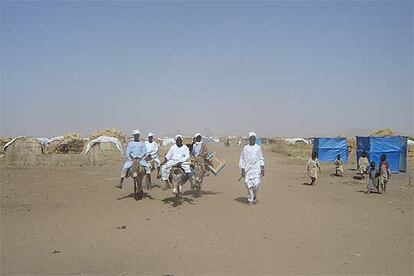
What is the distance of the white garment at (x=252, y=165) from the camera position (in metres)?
12.0

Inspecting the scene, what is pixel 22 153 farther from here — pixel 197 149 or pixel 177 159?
pixel 177 159

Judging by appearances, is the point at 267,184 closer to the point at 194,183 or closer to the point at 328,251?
the point at 194,183

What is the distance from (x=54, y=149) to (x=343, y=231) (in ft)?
104

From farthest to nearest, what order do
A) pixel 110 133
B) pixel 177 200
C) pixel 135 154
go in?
1. pixel 110 133
2. pixel 135 154
3. pixel 177 200

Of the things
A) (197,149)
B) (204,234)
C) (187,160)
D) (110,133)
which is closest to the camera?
(204,234)

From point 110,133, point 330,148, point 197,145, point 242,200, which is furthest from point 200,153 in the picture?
point 110,133

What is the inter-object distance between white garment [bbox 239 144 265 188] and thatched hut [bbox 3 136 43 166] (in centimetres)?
1904

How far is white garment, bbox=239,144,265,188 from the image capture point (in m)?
12.0

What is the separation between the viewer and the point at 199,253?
Answer: 6.96 metres

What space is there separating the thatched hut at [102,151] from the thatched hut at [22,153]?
10.5 feet

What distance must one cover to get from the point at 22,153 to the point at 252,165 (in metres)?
20.8

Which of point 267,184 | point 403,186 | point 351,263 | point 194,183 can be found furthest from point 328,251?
point 403,186

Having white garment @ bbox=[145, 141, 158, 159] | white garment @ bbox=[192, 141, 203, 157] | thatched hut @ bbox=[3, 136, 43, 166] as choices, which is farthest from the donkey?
thatched hut @ bbox=[3, 136, 43, 166]

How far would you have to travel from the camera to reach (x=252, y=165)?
40.0 ft
